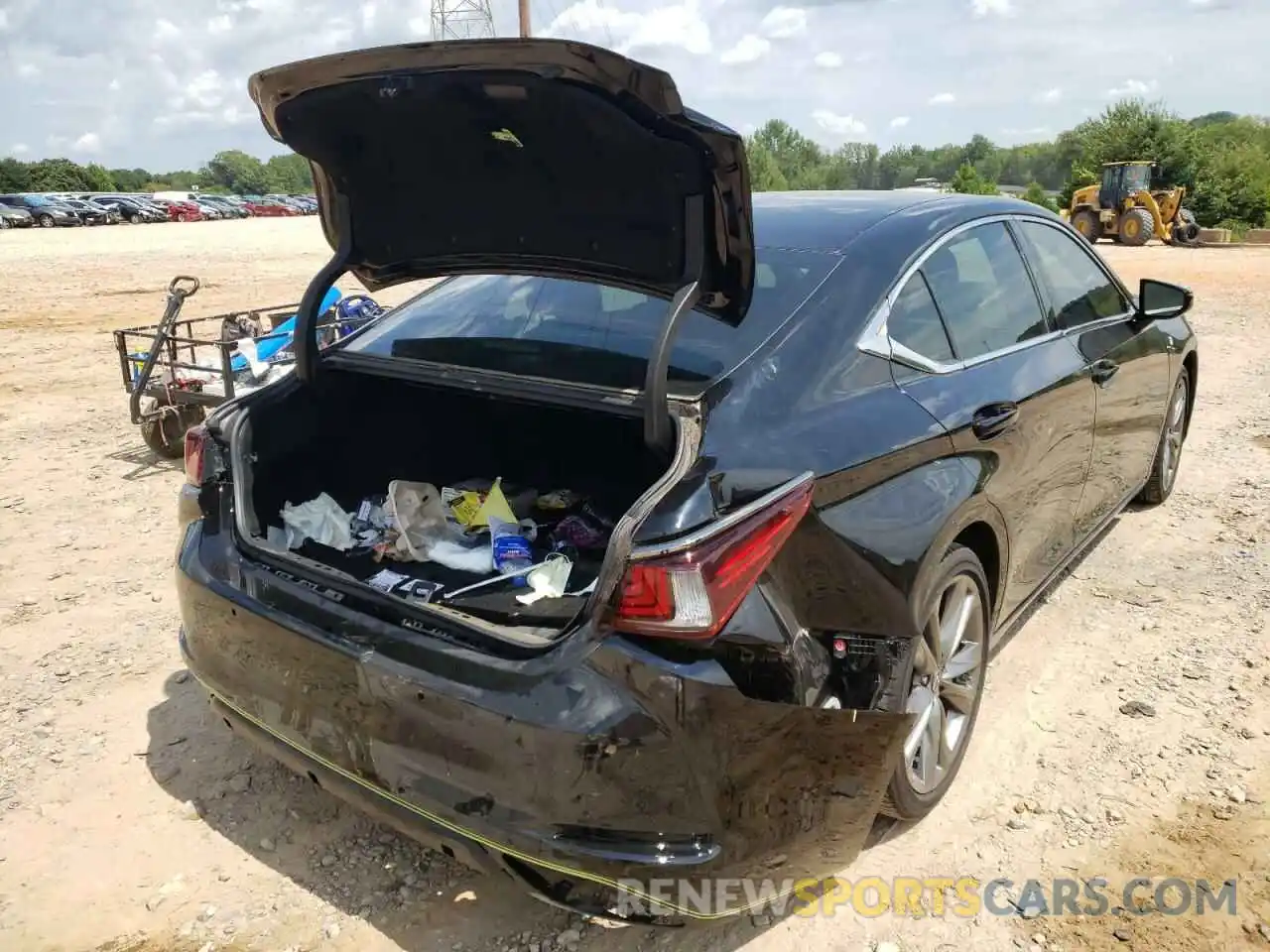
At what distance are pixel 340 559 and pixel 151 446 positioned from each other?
13.9 ft

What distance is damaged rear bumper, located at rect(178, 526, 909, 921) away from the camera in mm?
1887

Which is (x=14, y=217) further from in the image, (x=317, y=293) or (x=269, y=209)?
(x=317, y=293)

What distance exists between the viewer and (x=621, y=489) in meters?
3.16

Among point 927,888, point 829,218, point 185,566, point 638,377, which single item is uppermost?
point 829,218

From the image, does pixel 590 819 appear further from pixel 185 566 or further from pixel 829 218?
pixel 829 218

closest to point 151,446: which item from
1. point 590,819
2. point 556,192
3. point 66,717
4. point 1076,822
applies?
point 66,717

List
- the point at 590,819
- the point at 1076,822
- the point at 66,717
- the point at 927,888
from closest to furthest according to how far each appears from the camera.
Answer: the point at 590,819 → the point at 927,888 → the point at 1076,822 → the point at 66,717

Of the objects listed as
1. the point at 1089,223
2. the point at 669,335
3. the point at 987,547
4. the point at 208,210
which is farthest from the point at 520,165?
the point at 208,210

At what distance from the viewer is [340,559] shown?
9.32ft

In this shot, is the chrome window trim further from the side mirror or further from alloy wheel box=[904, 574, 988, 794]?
the side mirror

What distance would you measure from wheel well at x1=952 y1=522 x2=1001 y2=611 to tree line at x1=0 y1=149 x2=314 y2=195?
8075cm

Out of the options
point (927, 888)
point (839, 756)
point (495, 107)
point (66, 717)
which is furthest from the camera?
point (66, 717)

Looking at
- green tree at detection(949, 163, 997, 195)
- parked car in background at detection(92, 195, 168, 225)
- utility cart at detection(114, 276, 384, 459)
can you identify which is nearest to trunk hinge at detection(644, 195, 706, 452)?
utility cart at detection(114, 276, 384, 459)

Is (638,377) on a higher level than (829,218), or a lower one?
lower
